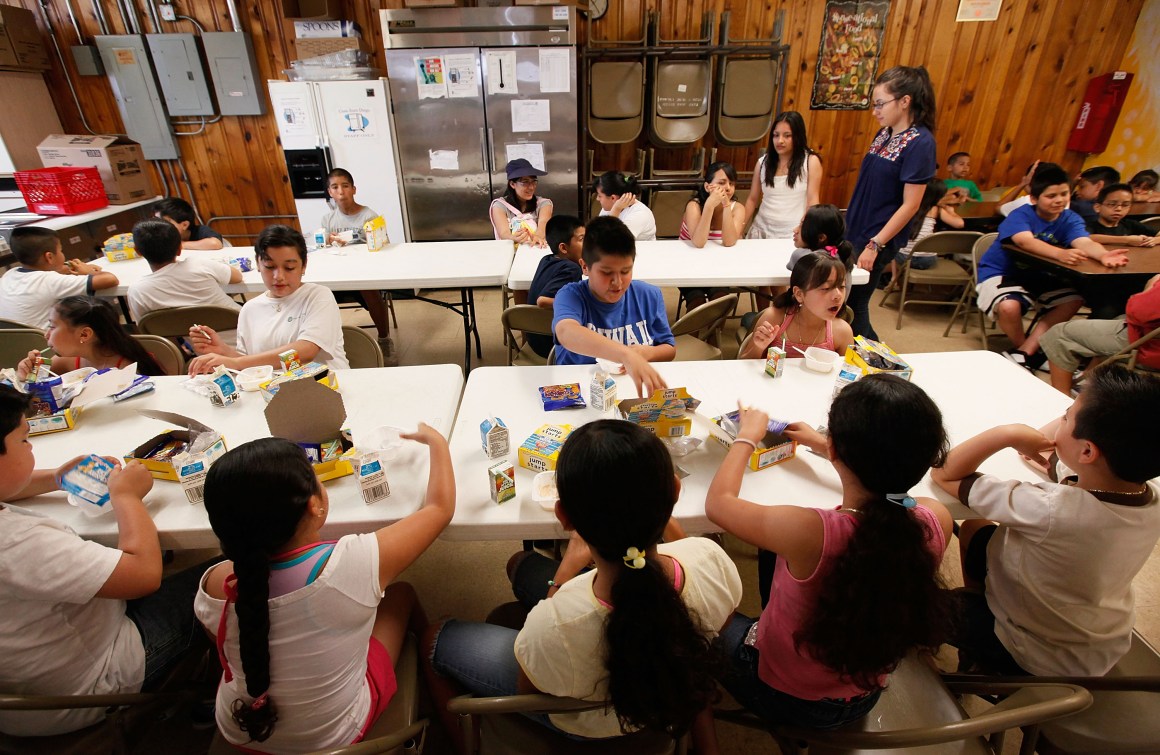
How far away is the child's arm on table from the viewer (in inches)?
40.9

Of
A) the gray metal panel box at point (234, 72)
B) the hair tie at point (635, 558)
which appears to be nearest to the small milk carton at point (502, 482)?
the hair tie at point (635, 558)

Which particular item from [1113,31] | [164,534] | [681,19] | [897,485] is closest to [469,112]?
[681,19]

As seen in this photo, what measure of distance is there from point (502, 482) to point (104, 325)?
5.51 feet

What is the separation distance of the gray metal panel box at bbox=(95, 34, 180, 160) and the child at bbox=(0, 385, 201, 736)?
17.8 feet

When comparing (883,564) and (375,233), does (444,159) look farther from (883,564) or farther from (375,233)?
(883,564)

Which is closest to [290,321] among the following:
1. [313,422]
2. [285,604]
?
[313,422]

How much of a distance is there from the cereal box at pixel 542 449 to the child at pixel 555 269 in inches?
41.0

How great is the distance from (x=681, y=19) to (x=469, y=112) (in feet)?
6.87

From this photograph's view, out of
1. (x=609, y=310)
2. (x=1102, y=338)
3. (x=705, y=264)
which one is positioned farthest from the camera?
(x=705, y=264)

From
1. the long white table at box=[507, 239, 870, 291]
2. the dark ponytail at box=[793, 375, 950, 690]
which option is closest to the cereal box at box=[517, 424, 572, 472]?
the dark ponytail at box=[793, 375, 950, 690]

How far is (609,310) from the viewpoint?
1.99 m

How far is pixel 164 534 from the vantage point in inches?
46.1

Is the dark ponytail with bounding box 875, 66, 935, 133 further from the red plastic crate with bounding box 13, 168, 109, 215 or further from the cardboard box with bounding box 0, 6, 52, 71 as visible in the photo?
the cardboard box with bounding box 0, 6, 52, 71

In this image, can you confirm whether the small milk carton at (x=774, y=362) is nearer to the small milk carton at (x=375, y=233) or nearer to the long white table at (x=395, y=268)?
the long white table at (x=395, y=268)
